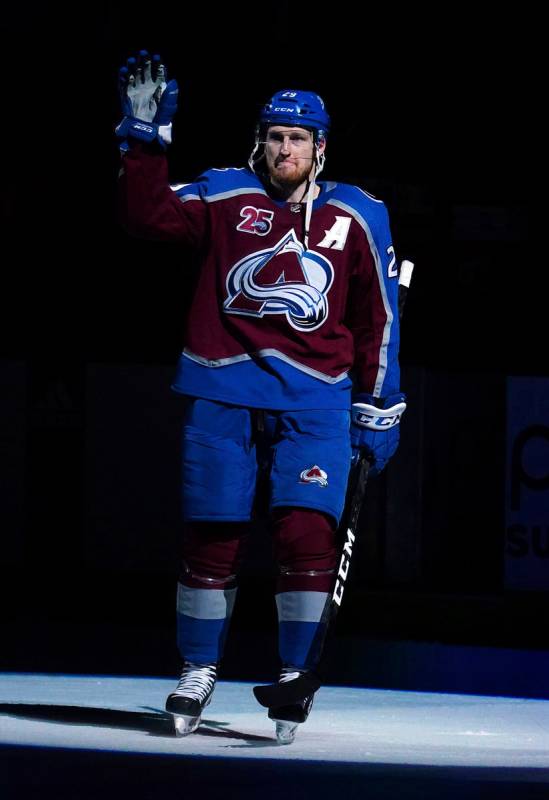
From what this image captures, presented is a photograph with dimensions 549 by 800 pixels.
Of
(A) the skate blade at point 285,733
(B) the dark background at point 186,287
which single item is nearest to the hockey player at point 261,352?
(A) the skate blade at point 285,733

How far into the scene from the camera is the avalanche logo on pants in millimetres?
5043

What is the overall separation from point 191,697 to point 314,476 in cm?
67

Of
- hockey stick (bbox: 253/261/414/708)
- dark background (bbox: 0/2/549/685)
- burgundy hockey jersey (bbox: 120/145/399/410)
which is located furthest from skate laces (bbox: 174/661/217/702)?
dark background (bbox: 0/2/549/685)

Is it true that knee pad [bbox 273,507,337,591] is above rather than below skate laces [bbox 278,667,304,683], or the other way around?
above

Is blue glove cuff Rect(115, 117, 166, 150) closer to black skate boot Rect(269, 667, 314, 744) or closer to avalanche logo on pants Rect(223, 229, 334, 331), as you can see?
avalanche logo on pants Rect(223, 229, 334, 331)

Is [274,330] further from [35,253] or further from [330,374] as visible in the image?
[35,253]

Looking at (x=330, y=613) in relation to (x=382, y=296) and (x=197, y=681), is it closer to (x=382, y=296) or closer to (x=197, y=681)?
(x=197, y=681)

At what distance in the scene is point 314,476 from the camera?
16.4ft

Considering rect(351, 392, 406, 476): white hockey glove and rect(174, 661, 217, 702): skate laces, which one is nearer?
rect(174, 661, 217, 702): skate laces

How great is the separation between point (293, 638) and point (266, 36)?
8.07m

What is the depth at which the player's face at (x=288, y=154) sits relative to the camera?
5.15 m

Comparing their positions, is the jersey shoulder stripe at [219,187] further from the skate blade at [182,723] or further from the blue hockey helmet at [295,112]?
the skate blade at [182,723]

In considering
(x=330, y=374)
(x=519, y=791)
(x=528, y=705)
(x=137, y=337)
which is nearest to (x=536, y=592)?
(x=137, y=337)

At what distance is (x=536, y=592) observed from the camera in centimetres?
1012
